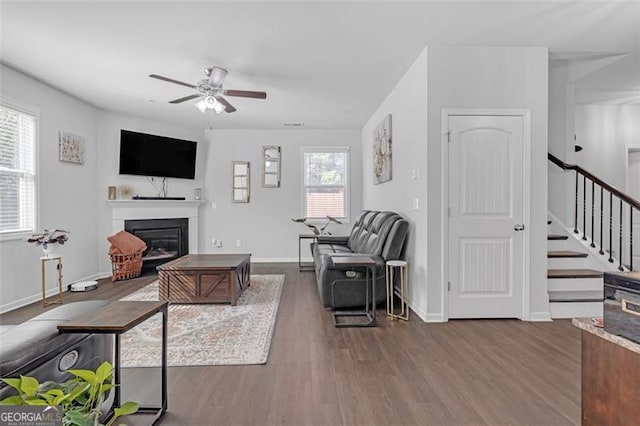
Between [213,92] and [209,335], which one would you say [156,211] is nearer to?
[213,92]

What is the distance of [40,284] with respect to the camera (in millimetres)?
4078

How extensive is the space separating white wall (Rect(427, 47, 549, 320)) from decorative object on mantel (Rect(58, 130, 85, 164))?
474 centimetres

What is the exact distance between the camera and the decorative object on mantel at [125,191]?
5559mm

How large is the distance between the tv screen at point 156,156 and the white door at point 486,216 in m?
4.89

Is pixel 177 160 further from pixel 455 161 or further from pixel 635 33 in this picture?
pixel 635 33

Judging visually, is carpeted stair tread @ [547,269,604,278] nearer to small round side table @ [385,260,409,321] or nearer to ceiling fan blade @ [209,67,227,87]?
small round side table @ [385,260,409,321]

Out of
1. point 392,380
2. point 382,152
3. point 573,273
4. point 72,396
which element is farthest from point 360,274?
point 72,396

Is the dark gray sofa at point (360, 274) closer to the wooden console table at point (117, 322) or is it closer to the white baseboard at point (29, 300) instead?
the wooden console table at point (117, 322)

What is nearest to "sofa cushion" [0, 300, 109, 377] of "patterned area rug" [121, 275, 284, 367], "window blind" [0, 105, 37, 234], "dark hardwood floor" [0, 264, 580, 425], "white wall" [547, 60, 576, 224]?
"dark hardwood floor" [0, 264, 580, 425]

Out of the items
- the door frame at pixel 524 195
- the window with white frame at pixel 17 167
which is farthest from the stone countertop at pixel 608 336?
the window with white frame at pixel 17 167

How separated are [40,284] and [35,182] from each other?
1254 millimetres

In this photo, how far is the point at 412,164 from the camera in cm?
368

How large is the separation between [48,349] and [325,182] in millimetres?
5774

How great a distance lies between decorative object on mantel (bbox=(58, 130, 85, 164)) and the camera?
449cm
